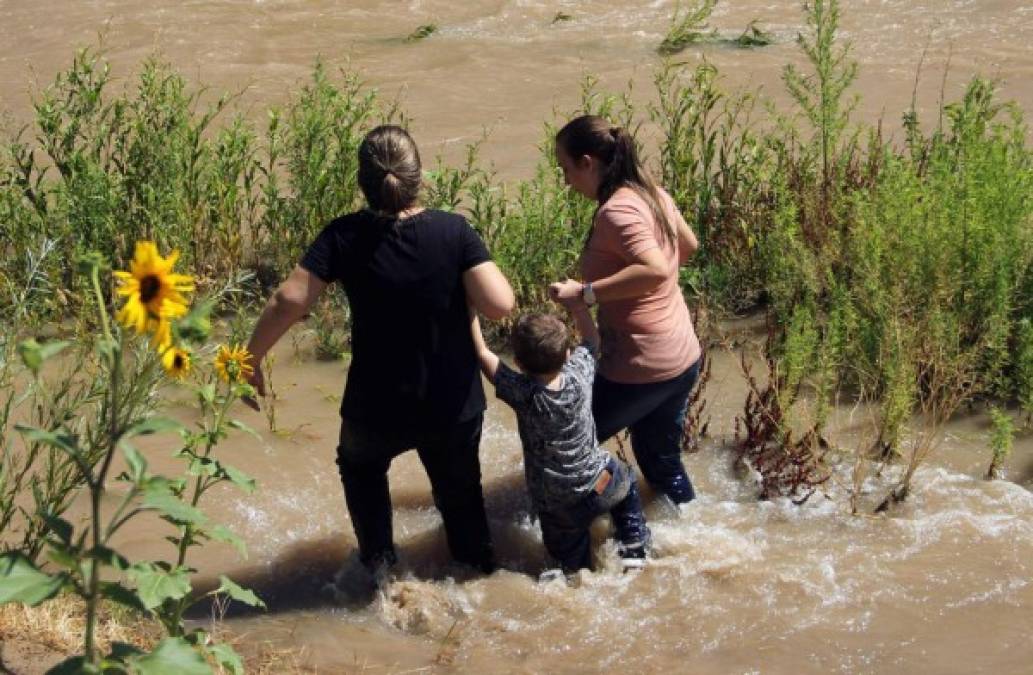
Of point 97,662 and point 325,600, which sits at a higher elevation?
point 97,662

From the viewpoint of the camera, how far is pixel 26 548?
4371 millimetres

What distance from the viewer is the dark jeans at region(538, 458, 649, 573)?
4535mm

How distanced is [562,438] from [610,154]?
914mm

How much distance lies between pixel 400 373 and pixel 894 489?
2013 millimetres

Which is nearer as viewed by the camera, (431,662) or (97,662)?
(97,662)

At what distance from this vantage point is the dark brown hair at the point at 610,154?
14.7ft

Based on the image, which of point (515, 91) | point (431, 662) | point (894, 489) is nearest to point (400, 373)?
point (431, 662)

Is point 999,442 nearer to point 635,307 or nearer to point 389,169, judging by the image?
point 635,307

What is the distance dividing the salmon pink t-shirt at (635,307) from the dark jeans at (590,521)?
1.10 feet

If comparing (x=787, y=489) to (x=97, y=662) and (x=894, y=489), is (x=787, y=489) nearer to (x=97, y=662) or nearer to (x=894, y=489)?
(x=894, y=489)

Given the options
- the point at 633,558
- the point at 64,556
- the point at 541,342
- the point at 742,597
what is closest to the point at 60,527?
the point at 64,556

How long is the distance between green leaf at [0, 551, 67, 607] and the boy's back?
5.65ft

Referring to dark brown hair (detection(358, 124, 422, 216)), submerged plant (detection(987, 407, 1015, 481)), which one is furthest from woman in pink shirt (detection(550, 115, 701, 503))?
submerged plant (detection(987, 407, 1015, 481))

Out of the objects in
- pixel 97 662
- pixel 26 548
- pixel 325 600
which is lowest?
pixel 325 600
